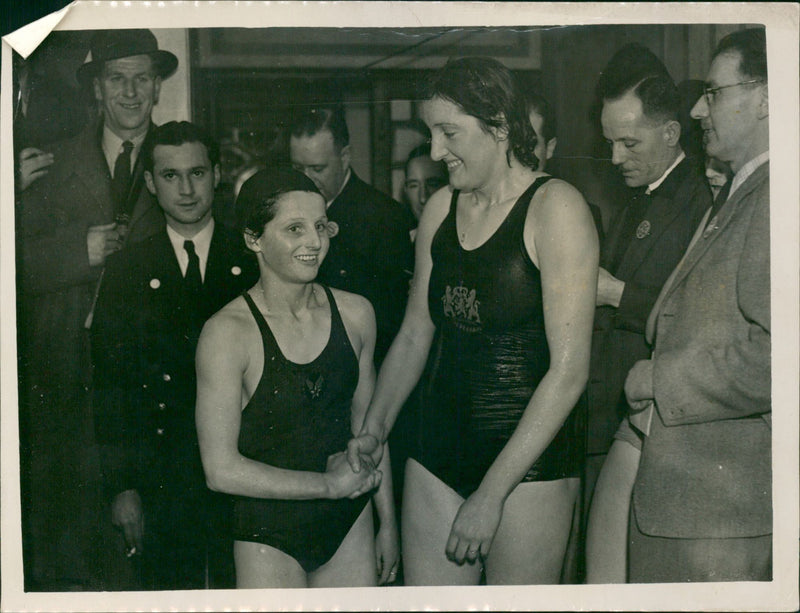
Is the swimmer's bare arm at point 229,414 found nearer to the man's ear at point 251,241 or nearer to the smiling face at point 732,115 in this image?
the man's ear at point 251,241

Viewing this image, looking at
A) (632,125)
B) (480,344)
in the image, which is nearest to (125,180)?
(480,344)

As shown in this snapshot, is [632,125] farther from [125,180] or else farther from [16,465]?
[16,465]

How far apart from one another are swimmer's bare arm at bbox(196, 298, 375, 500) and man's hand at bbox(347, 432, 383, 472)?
0.09 metres

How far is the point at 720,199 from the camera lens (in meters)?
1.77

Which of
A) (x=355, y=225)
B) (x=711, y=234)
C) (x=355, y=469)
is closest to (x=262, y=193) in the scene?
(x=355, y=225)

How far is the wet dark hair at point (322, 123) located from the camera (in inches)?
69.6

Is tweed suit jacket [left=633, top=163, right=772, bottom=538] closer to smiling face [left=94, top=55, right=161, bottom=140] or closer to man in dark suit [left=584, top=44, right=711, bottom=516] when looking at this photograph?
man in dark suit [left=584, top=44, right=711, bottom=516]

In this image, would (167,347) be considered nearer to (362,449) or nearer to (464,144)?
(362,449)

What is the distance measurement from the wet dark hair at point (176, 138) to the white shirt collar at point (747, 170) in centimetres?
114

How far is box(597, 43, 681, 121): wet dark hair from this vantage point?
178 cm

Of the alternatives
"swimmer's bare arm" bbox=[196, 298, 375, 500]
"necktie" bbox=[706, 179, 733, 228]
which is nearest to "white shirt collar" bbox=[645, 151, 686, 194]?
"necktie" bbox=[706, 179, 733, 228]

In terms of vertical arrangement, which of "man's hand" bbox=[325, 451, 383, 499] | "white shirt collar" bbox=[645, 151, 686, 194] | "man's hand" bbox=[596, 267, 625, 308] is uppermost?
"white shirt collar" bbox=[645, 151, 686, 194]

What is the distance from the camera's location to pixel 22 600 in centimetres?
181

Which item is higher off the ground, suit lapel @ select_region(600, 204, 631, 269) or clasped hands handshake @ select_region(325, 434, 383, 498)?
Result: suit lapel @ select_region(600, 204, 631, 269)
